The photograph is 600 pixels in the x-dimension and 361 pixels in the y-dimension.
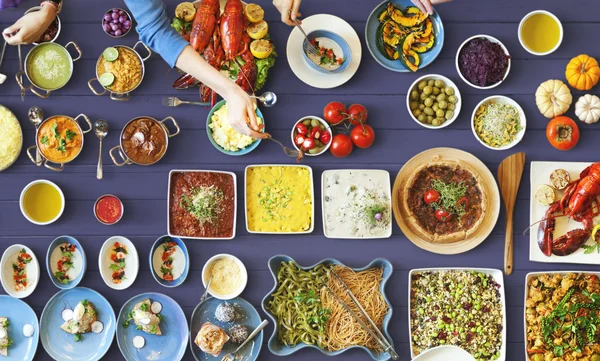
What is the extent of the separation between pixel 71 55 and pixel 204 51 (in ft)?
3.32

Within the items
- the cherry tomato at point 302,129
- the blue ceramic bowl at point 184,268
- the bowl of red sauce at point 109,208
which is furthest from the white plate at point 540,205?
the bowl of red sauce at point 109,208

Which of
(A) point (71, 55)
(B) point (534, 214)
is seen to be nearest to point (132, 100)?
(A) point (71, 55)

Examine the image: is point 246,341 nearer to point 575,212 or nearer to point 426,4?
point 575,212

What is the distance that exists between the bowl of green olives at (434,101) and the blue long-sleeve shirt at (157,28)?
1.78 metres

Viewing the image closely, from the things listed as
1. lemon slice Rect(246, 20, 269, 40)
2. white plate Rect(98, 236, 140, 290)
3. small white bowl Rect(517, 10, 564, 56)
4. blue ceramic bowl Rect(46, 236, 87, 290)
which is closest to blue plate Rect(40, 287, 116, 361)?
blue ceramic bowl Rect(46, 236, 87, 290)

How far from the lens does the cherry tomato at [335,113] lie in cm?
404

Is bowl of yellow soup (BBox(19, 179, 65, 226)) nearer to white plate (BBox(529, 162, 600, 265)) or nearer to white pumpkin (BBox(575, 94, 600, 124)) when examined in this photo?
white plate (BBox(529, 162, 600, 265))

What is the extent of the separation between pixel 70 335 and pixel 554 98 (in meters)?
3.89

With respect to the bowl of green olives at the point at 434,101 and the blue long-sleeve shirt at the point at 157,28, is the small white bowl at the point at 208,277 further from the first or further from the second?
the bowl of green olives at the point at 434,101

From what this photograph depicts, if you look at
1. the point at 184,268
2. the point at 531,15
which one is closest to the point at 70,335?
the point at 184,268

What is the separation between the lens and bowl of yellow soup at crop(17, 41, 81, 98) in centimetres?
411

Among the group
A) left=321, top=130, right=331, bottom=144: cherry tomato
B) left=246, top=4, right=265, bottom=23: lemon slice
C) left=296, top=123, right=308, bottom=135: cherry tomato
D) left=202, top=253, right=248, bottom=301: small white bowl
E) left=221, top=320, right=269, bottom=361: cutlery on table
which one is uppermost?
left=246, top=4, right=265, bottom=23: lemon slice

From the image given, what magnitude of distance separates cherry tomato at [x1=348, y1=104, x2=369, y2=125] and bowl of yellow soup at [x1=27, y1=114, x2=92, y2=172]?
73.8 inches

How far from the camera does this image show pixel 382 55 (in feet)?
13.7
